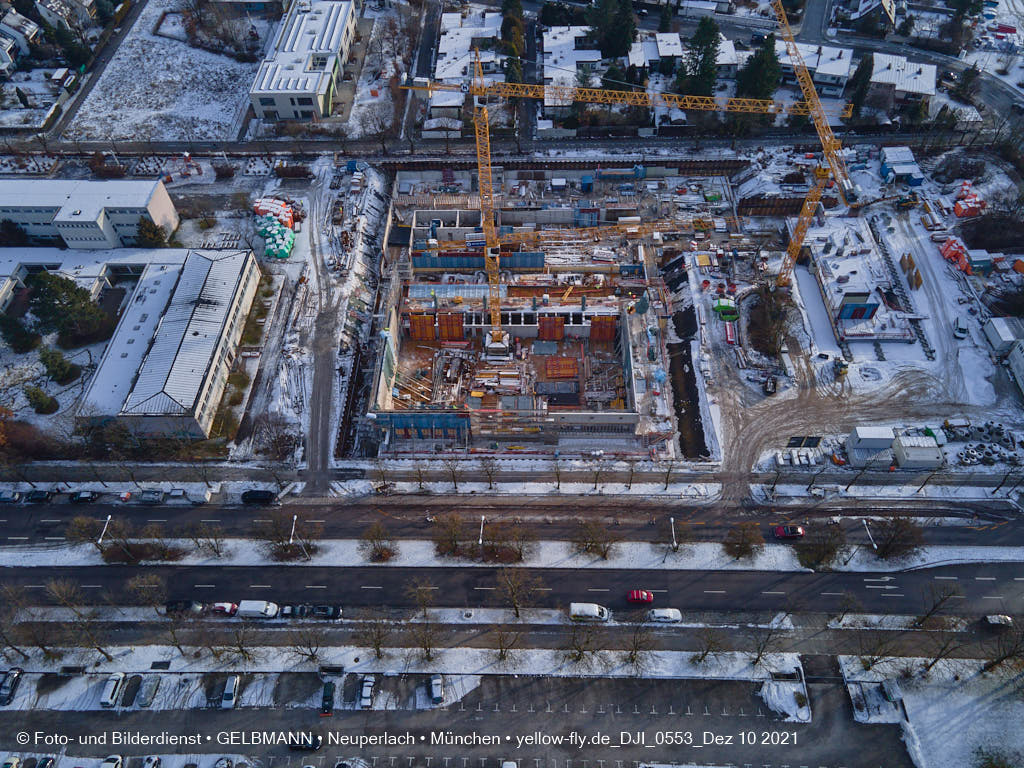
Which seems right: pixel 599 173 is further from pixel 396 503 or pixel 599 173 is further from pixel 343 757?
pixel 343 757

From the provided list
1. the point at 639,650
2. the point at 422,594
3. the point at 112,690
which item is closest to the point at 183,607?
the point at 112,690

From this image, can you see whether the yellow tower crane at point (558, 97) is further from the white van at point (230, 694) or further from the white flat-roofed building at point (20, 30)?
the white flat-roofed building at point (20, 30)

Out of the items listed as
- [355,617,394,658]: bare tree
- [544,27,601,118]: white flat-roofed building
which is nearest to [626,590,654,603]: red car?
[355,617,394,658]: bare tree

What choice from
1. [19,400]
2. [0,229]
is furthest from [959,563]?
[0,229]

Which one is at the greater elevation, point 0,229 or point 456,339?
point 0,229

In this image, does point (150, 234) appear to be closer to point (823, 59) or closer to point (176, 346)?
point (176, 346)
